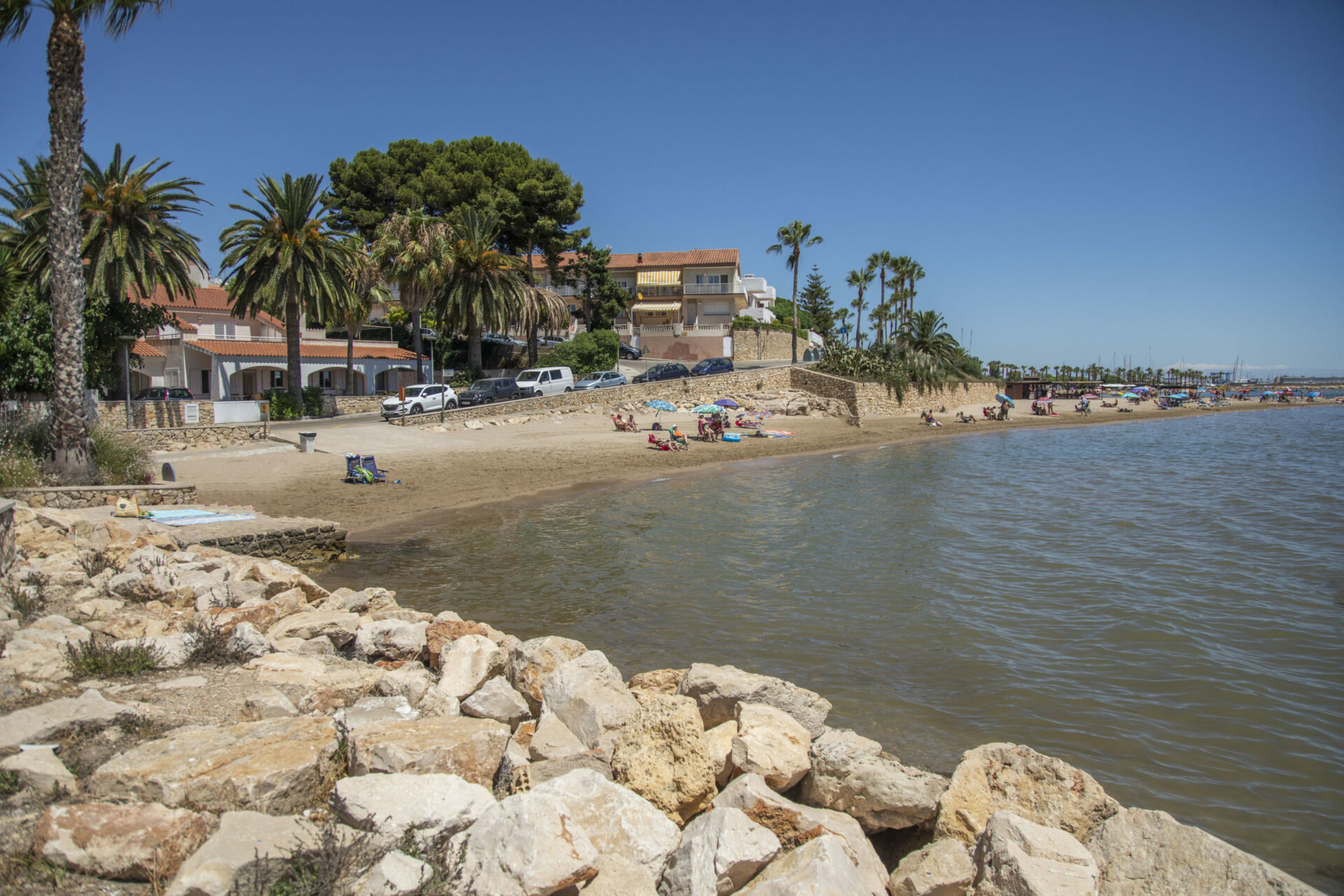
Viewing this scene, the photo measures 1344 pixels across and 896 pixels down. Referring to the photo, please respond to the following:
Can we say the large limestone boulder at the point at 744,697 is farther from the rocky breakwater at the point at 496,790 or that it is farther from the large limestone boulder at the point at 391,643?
the large limestone boulder at the point at 391,643

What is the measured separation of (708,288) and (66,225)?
5614cm

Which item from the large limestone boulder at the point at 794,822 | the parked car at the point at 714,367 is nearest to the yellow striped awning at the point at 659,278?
the parked car at the point at 714,367

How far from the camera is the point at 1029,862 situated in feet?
13.0

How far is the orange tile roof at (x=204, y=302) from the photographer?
143ft

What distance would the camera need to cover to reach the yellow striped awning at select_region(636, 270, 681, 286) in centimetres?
6938

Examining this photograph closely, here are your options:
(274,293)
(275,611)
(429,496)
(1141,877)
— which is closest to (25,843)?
(275,611)

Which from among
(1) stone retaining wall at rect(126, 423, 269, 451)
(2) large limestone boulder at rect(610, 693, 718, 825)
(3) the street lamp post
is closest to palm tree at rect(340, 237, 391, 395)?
(3) the street lamp post

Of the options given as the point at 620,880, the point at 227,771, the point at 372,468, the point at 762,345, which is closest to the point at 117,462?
the point at 372,468

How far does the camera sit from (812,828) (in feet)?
14.4

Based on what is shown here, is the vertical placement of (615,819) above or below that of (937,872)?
above

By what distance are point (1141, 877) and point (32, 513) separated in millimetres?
14162

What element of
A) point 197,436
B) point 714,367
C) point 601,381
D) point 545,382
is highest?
point 714,367

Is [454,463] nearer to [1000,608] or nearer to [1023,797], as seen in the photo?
[1000,608]

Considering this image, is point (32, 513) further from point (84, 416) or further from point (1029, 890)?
point (1029, 890)
